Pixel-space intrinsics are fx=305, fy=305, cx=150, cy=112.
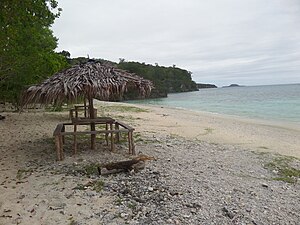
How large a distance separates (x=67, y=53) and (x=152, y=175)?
95.5ft

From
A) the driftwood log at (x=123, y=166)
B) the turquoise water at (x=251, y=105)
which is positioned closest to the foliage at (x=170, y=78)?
the turquoise water at (x=251, y=105)

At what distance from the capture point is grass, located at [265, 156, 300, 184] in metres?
5.59

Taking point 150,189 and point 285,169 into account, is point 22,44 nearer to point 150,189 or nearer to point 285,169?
point 150,189

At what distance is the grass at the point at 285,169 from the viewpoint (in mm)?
5590

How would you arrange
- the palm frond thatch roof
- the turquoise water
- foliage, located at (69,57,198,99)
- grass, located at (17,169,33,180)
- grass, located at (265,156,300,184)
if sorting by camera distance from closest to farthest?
grass, located at (17,169,33,180)
grass, located at (265,156,300,184)
the palm frond thatch roof
the turquoise water
foliage, located at (69,57,198,99)

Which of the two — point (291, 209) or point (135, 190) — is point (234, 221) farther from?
point (135, 190)

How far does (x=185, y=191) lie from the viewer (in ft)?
14.9

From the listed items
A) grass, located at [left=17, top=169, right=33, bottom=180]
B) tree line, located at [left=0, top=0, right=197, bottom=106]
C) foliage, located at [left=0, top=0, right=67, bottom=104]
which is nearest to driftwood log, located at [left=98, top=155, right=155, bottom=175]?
grass, located at [left=17, top=169, right=33, bottom=180]

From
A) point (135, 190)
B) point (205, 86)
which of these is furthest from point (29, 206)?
point (205, 86)

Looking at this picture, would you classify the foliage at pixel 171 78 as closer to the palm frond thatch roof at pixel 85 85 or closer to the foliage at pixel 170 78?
the foliage at pixel 170 78

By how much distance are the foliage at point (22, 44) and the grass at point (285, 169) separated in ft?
18.1

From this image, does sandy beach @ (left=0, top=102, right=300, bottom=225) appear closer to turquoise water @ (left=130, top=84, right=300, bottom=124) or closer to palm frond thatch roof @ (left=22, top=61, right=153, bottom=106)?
palm frond thatch roof @ (left=22, top=61, right=153, bottom=106)

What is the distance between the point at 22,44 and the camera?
9.93 meters

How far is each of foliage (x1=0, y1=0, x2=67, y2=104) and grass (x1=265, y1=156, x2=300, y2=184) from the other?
553 centimetres
